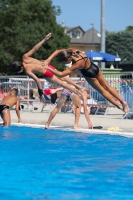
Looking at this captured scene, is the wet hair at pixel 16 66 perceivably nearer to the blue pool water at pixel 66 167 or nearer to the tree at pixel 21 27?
the blue pool water at pixel 66 167

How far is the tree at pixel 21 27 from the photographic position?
42.7 meters

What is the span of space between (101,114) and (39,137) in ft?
24.4

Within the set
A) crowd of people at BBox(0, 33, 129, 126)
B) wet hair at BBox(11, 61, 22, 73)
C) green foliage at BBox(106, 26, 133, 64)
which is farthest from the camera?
green foliage at BBox(106, 26, 133, 64)

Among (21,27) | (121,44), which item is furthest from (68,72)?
(121,44)

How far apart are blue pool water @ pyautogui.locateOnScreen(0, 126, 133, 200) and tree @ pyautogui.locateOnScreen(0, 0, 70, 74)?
107ft

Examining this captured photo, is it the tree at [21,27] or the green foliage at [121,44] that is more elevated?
the green foliage at [121,44]

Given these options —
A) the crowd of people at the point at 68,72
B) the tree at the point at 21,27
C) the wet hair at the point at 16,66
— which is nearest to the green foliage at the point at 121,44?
the tree at the point at 21,27

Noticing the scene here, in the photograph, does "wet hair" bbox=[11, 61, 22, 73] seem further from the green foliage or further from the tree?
the green foliage

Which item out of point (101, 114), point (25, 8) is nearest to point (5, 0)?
point (25, 8)

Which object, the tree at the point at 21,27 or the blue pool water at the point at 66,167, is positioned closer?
the blue pool water at the point at 66,167

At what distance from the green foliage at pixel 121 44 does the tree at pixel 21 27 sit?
50.2 meters

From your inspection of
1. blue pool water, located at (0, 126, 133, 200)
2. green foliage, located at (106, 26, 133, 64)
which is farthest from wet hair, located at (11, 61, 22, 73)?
green foliage, located at (106, 26, 133, 64)

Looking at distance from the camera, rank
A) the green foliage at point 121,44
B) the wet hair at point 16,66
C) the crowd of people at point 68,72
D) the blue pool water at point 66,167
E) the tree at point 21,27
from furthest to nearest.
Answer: the green foliage at point 121,44, the tree at point 21,27, the wet hair at point 16,66, the crowd of people at point 68,72, the blue pool water at point 66,167

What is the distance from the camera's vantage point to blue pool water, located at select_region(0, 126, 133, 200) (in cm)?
571
